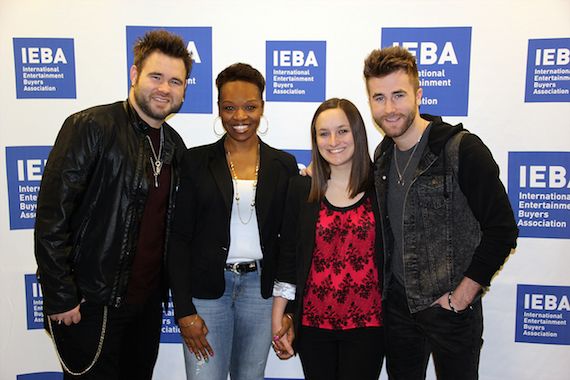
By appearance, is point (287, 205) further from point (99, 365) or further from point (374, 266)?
point (99, 365)

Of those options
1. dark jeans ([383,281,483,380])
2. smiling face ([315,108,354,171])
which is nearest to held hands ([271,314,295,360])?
dark jeans ([383,281,483,380])

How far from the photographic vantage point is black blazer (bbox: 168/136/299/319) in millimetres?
1837

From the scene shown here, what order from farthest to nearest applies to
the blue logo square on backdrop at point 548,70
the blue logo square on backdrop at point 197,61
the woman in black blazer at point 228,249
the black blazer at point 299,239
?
the blue logo square on backdrop at point 197,61 → the blue logo square on backdrop at point 548,70 → the woman in black blazer at point 228,249 → the black blazer at point 299,239

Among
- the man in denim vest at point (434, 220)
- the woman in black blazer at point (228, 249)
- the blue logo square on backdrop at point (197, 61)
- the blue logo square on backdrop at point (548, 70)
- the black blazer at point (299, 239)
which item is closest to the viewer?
the man in denim vest at point (434, 220)

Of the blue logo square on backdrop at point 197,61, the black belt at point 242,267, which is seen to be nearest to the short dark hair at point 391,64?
the black belt at point 242,267

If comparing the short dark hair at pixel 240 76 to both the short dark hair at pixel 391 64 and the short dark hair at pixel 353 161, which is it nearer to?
the short dark hair at pixel 353 161

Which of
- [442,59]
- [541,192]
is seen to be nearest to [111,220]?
[442,59]

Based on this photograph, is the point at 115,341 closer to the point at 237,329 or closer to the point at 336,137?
the point at 237,329

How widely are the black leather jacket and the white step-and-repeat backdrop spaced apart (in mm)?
922

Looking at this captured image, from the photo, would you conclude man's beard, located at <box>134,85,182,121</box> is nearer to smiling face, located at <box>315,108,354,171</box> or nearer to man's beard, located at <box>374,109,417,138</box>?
smiling face, located at <box>315,108,354,171</box>

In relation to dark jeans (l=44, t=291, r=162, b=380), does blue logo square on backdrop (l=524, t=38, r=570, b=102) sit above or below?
above

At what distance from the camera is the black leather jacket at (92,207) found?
163 cm

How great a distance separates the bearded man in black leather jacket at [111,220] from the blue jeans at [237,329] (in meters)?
0.35

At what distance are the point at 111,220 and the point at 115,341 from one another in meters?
0.65
